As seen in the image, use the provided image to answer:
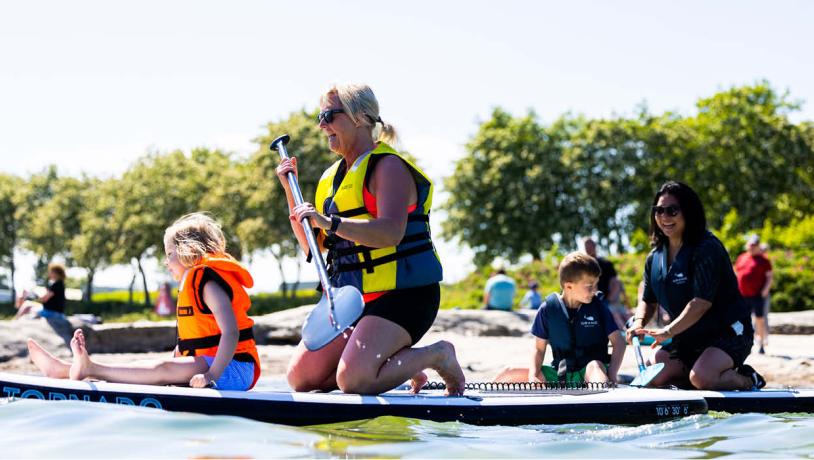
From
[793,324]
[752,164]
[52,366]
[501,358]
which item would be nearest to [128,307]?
[752,164]

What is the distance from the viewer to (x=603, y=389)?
5910 millimetres

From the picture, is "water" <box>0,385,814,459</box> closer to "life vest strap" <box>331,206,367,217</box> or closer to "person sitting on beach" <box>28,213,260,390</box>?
"person sitting on beach" <box>28,213,260,390</box>

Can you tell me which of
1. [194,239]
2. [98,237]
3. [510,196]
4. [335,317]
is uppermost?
[510,196]

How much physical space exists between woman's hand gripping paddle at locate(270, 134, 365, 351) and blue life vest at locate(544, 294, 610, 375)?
214cm

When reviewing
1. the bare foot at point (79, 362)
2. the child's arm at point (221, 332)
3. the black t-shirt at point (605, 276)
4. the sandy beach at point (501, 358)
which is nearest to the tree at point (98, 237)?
the sandy beach at point (501, 358)

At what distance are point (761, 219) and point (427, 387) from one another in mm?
38127

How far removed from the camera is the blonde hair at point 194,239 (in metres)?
5.39

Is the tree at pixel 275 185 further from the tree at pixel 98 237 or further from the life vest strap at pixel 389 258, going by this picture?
the life vest strap at pixel 389 258

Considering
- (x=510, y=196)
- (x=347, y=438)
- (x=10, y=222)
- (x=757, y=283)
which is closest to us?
(x=347, y=438)

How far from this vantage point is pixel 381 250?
17.0 ft

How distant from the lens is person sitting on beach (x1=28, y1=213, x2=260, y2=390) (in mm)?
5164

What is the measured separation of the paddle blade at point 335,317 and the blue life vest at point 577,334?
2.25m

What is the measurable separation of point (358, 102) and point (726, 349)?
9.46 ft

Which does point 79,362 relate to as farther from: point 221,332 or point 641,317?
point 641,317
